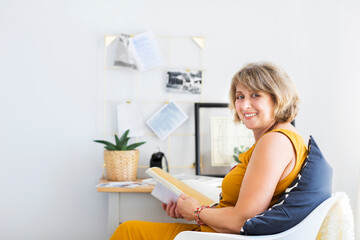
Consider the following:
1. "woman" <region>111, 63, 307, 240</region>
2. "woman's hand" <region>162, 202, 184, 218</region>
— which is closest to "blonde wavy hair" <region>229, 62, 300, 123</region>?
"woman" <region>111, 63, 307, 240</region>

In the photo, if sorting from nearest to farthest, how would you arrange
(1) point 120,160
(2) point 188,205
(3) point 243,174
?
(3) point 243,174
(2) point 188,205
(1) point 120,160

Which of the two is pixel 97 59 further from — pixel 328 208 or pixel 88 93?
pixel 328 208

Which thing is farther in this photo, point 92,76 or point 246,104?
point 92,76

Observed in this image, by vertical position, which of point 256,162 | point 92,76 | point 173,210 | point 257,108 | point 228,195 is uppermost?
point 92,76

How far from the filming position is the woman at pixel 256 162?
102 cm

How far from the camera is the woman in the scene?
3.34 ft

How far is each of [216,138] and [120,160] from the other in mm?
577

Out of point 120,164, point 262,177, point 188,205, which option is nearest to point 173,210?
point 188,205

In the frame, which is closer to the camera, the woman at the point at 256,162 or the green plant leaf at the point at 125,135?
the woman at the point at 256,162

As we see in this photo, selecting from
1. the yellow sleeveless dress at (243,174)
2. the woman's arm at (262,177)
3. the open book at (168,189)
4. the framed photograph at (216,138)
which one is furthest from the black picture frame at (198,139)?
the woman's arm at (262,177)

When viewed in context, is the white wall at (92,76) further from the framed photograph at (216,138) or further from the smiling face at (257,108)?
the smiling face at (257,108)

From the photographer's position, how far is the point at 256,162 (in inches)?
40.6

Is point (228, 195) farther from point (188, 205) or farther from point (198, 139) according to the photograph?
point (198, 139)

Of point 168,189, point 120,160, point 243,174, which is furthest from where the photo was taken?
point 120,160
